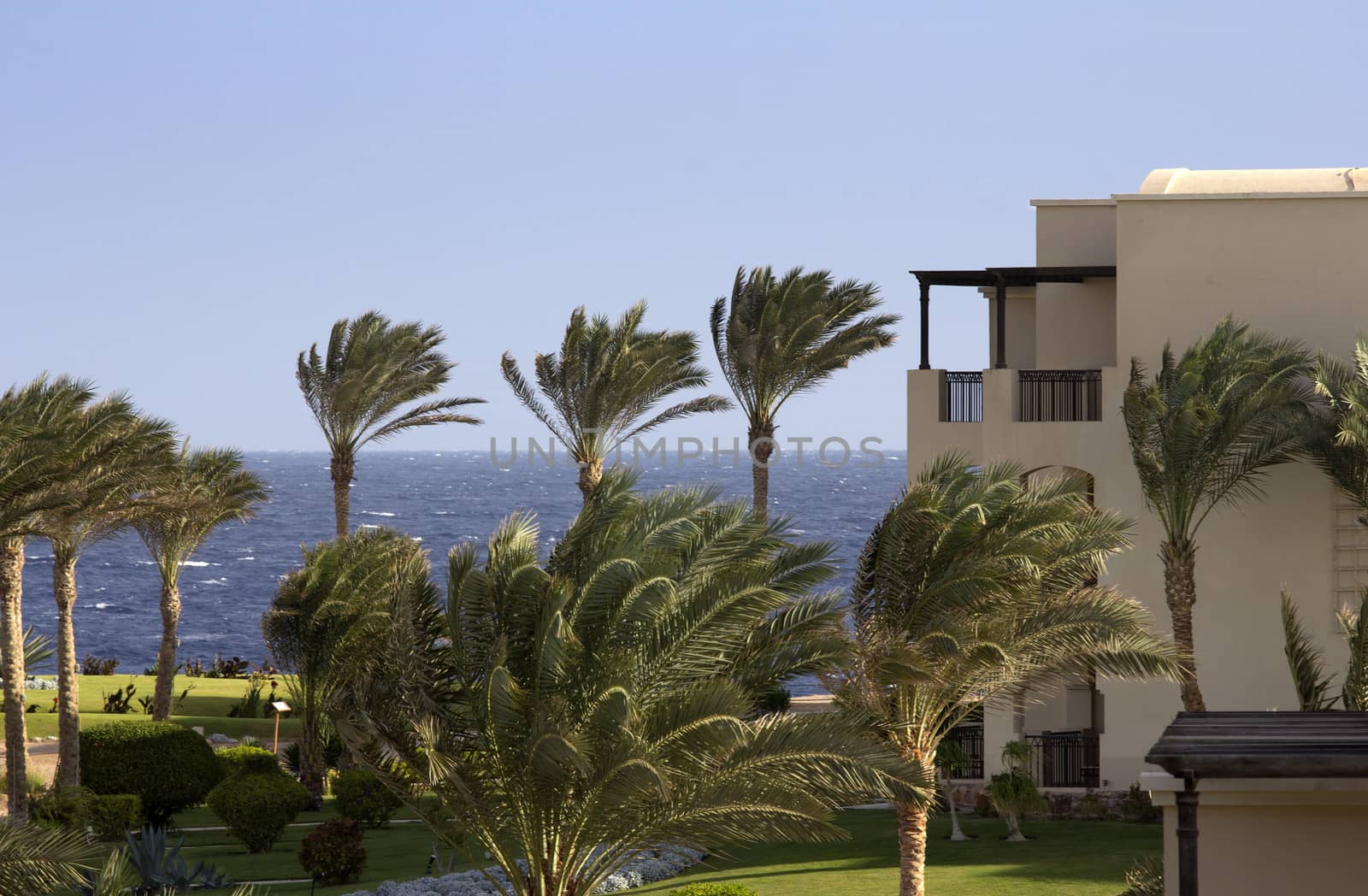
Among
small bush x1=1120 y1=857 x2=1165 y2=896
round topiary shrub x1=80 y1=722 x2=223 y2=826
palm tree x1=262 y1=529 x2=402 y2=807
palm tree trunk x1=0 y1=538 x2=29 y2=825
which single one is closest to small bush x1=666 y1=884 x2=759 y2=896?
small bush x1=1120 y1=857 x2=1165 y2=896

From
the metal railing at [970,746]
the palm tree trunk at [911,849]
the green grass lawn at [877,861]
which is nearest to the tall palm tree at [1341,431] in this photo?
the green grass lawn at [877,861]

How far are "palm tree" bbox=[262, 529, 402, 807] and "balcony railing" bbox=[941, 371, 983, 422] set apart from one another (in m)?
9.97

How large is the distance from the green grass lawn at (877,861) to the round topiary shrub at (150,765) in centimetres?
89

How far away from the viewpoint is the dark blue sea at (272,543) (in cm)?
8494

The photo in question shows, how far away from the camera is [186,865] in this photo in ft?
64.6

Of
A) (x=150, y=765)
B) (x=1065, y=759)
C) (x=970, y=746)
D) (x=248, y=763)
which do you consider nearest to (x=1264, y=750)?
(x=1065, y=759)

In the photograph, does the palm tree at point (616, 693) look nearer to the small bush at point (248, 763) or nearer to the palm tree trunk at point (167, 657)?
the small bush at point (248, 763)

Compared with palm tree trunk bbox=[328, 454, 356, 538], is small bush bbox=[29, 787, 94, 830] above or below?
below

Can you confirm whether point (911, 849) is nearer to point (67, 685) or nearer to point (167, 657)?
point (67, 685)

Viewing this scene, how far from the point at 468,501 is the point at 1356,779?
492 feet

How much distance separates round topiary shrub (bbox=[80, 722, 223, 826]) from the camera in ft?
80.8

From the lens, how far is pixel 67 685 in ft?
83.1

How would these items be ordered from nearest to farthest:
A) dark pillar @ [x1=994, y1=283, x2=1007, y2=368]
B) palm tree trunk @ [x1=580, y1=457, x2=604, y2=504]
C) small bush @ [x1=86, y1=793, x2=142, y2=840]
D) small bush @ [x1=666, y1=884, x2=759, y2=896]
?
small bush @ [x1=666, y1=884, x2=759, y2=896] < small bush @ [x1=86, y1=793, x2=142, y2=840] < dark pillar @ [x1=994, y1=283, x2=1007, y2=368] < palm tree trunk @ [x1=580, y1=457, x2=604, y2=504]

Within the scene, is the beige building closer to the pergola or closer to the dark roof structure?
the pergola
